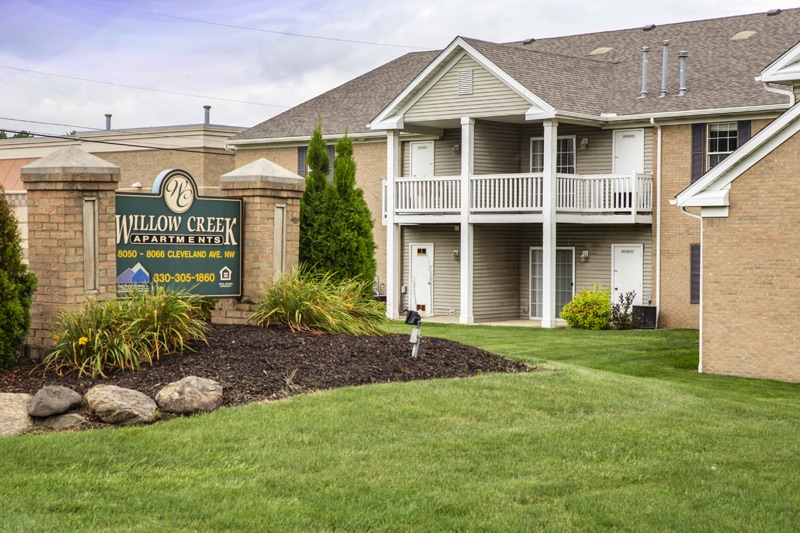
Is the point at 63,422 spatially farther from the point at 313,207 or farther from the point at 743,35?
the point at 743,35

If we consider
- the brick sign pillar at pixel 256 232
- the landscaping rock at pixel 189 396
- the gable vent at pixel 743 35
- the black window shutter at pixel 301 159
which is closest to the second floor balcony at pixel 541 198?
the gable vent at pixel 743 35

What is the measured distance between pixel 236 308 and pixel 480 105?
1521 centimetres

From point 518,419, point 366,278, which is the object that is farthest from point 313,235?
point 518,419

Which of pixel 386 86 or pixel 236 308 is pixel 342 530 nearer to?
pixel 236 308

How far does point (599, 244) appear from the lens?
28688 millimetres

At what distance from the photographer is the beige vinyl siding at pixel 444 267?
31281 millimetres

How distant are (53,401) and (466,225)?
19.7 meters

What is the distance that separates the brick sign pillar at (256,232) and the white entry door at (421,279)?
56.1 ft

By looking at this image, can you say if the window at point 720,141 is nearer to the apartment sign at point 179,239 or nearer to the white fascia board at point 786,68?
the white fascia board at point 786,68

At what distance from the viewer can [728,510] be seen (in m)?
7.67

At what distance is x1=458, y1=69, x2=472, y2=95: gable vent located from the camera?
2819 centimetres

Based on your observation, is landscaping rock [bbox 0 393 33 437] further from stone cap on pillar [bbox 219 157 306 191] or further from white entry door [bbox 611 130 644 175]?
white entry door [bbox 611 130 644 175]

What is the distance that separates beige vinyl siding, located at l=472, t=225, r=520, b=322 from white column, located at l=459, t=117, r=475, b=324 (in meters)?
0.71

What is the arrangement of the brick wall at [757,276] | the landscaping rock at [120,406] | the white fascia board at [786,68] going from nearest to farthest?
the landscaping rock at [120,406]
the brick wall at [757,276]
the white fascia board at [786,68]
